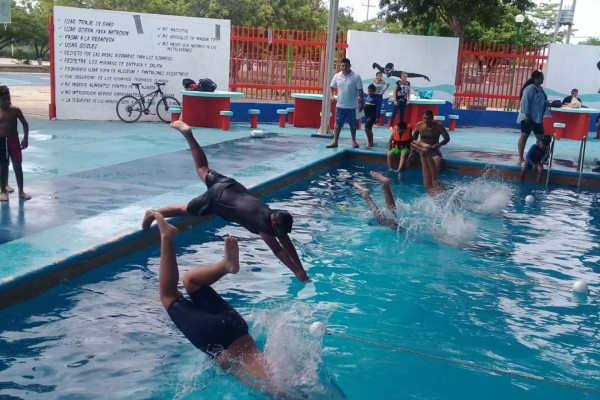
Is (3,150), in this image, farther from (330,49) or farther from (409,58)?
(409,58)

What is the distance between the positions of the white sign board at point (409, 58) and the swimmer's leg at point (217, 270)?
51.8ft

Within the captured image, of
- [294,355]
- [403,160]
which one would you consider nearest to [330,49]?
[403,160]

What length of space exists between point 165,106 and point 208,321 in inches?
538

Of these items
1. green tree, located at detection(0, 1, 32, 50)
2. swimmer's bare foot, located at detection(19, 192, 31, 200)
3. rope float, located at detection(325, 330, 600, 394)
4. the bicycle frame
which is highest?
green tree, located at detection(0, 1, 32, 50)

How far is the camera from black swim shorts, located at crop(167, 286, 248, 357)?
4.18 metres

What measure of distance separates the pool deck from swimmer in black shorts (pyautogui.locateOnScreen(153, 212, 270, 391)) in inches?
73.2

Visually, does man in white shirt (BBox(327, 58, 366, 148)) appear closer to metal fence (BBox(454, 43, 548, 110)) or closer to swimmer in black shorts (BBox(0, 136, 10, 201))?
metal fence (BBox(454, 43, 548, 110))

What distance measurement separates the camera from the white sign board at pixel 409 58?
19.4 m

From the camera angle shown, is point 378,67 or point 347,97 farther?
point 378,67

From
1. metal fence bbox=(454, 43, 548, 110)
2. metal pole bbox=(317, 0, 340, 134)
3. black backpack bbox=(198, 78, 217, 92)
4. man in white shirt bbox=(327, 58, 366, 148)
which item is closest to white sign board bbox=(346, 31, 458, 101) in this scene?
metal fence bbox=(454, 43, 548, 110)

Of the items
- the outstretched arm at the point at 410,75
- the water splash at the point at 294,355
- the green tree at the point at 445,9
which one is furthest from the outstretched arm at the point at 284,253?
the green tree at the point at 445,9

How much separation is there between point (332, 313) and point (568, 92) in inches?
672

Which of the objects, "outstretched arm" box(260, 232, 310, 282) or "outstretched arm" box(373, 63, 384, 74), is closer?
"outstretched arm" box(260, 232, 310, 282)

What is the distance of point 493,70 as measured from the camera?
2078cm
